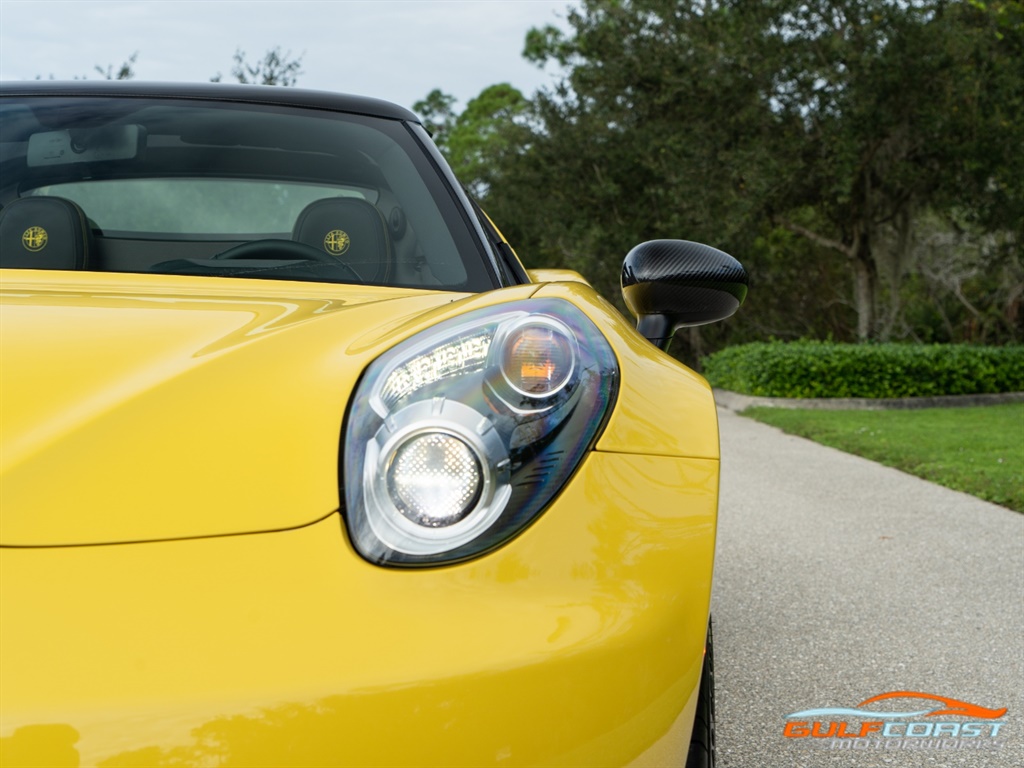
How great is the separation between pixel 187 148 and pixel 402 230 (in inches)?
24.1

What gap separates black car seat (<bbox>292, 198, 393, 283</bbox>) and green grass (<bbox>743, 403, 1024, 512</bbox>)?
514 centimetres

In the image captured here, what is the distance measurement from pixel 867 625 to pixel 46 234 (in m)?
2.82

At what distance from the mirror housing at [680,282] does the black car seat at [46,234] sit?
43.2 inches

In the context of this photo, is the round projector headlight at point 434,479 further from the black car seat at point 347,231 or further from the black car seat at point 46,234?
the black car seat at point 46,234

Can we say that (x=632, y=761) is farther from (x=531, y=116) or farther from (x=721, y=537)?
(x=531, y=116)

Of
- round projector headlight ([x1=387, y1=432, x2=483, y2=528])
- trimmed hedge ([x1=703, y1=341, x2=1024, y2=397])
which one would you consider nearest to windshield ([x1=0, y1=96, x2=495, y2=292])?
round projector headlight ([x1=387, y1=432, x2=483, y2=528])

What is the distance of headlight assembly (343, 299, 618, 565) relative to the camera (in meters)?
1.14

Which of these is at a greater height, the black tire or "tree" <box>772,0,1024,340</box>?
"tree" <box>772,0,1024,340</box>

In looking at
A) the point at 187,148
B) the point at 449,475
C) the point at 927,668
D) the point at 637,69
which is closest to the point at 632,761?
the point at 449,475

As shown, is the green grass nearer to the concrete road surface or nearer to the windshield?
the concrete road surface

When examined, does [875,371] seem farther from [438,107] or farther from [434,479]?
[438,107]

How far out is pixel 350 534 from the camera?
112cm

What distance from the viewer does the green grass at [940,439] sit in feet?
23.4

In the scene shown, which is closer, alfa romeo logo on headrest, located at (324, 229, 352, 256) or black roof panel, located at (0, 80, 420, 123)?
alfa romeo logo on headrest, located at (324, 229, 352, 256)
